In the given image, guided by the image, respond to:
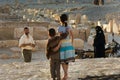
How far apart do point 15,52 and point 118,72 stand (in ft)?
29.0

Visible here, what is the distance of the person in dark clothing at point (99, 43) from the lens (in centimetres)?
1307

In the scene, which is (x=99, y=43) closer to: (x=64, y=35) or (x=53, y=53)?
(x=64, y=35)

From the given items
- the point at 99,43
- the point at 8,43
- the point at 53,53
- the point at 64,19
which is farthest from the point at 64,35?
the point at 8,43

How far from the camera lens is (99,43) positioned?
13.4 metres

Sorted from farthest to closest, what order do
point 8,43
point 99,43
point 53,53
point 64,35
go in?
point 8,43 < point 99,43 < point 64,35 < point 53,53

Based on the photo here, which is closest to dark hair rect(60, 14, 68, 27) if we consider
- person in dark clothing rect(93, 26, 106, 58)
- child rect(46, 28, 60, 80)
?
child rect(46, 28, 60, 80)

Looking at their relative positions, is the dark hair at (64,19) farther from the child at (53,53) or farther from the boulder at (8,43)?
the boulder at (8,43)

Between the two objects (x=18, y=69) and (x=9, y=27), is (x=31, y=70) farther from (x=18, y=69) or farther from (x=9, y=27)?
(x=9, y=27)

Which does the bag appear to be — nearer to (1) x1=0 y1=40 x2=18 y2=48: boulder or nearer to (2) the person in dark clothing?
(2) the person in dark clothing

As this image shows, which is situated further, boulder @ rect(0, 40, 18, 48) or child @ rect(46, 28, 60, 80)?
boulder @ rect(0, 40, 18, 48)

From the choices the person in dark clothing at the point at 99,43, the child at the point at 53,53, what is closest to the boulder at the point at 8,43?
the person in dark clothing at the point at 99,43

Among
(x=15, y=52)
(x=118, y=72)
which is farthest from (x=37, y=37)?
(x=118, y=72)

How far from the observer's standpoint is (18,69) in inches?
457

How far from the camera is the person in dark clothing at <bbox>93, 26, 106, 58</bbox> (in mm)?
13070
